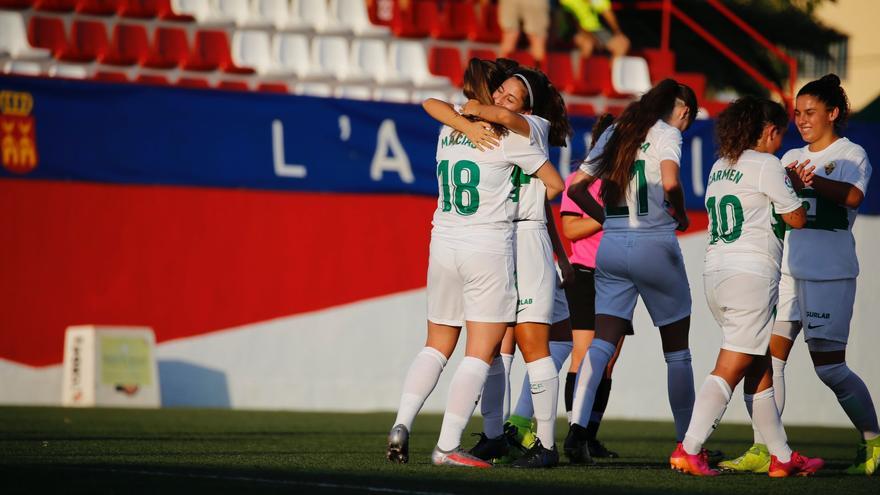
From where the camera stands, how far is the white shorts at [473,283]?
6.16m

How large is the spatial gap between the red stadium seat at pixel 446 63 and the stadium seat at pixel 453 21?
48 cm

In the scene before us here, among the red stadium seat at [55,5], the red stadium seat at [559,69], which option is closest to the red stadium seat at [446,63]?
the red stadium seat at [559,69]

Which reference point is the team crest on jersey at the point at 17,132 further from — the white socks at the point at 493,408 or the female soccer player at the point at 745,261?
the female soccer player at the point at 745,261

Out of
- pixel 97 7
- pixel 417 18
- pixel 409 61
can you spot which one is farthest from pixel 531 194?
pixel 417 18

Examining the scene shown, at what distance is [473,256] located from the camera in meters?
6.16

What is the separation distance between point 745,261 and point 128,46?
9.20 m

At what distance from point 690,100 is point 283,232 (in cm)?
544

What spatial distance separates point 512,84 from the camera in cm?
642

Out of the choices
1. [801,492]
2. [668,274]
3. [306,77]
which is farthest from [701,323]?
[801,492]

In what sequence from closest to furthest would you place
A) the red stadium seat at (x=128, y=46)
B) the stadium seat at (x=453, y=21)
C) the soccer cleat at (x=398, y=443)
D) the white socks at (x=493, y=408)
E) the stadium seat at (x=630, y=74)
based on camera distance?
the soccer cleat at (x=398, y=443) → the white socks at (x=493, y=408) → the red stadium seat at (x=128, y=46) → the stadium seat at (x=453, y=21) → the stadium seat at (x=630, y=74)

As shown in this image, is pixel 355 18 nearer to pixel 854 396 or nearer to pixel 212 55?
pixel 212 55

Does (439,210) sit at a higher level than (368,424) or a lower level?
higher

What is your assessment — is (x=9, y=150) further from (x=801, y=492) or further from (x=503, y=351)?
(x=801, y=492)

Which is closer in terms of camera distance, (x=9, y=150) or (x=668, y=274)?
(x=668, y=274)
